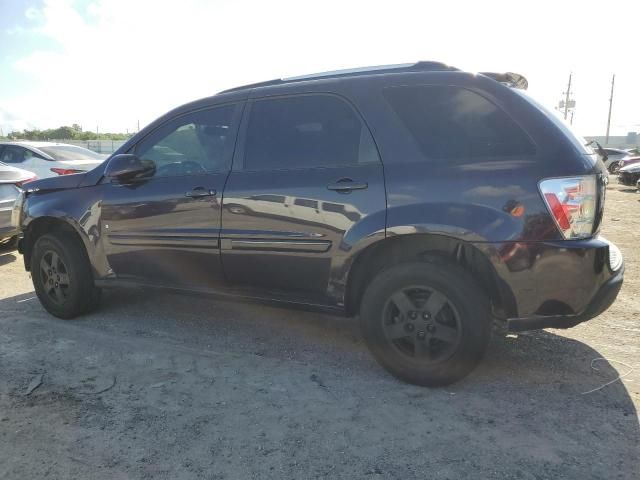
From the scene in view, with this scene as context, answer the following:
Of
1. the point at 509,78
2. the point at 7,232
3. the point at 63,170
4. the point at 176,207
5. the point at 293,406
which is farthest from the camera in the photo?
the point at 63,170

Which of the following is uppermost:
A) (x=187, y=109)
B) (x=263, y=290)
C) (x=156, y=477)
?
(x=187, y=109)

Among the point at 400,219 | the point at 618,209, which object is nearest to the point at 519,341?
the point at 400,219

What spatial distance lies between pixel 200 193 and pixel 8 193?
15.1ft

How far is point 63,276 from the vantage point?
425 cm

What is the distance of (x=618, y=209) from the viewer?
11.3 m

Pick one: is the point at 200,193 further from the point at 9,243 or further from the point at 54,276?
the point at 9,243

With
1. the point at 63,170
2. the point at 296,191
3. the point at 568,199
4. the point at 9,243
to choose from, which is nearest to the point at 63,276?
the point at 296,191

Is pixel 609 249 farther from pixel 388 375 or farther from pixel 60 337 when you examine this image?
pixel 60 337

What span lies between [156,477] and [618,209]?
11816 millimetres

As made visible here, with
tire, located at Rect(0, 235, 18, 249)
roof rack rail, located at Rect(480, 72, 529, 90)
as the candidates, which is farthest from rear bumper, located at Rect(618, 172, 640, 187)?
tire, located at Rect(0, 235, 18, 249)

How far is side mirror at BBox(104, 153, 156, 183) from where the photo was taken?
3695 millimetres

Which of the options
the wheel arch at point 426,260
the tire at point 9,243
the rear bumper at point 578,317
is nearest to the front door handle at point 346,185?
the wheel arch at point 426,260

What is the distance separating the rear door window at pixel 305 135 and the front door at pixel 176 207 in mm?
214

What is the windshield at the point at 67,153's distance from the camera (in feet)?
32.1
